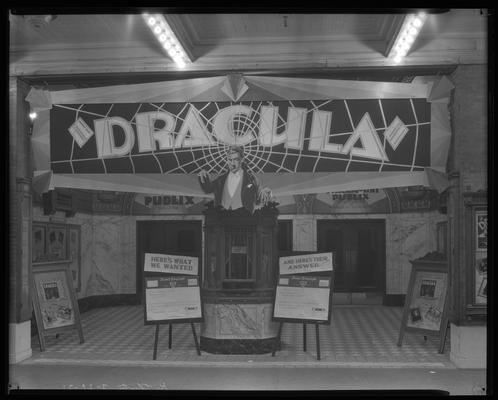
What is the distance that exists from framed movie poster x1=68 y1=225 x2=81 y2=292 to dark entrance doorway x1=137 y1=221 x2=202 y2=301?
181 centimetres

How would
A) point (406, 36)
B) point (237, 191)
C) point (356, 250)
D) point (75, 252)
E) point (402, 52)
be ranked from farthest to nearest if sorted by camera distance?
1. point (356, 250)
2. point (75, 252)
3. point (237, 191)
4. point (402, 52)
5. point (406, 36)

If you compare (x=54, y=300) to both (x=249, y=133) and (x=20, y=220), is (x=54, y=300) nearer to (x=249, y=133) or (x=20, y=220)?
(x=20, y=220)

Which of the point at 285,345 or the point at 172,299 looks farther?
the point at 285,345

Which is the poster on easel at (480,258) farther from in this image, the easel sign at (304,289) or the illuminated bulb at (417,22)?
the illuminated bulb at (417,22)

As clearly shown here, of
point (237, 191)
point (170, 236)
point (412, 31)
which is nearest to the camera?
point (412, 31)

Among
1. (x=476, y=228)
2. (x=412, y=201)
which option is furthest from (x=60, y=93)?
(x=412, y=201)

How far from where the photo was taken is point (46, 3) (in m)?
6.13

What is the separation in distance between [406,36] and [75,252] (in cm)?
840

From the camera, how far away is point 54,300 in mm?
9234

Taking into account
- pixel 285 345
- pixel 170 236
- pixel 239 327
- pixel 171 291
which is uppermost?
pixel 170 236

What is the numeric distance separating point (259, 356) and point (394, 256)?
6.66 m

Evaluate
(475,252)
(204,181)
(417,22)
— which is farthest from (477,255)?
(204,181)

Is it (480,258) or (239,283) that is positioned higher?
(480,258)

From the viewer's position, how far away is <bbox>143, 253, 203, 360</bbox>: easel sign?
8.35 metres
